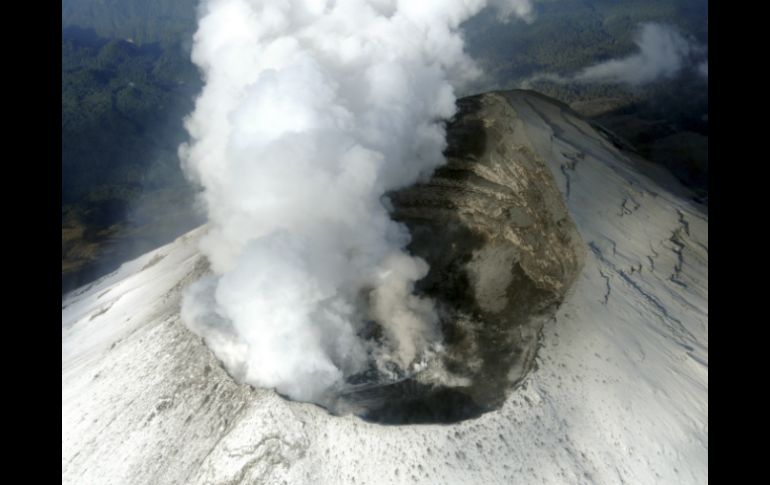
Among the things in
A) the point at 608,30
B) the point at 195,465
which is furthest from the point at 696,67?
the point at 195,465

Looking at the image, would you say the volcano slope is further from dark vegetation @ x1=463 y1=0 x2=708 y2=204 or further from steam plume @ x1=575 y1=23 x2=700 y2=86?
steam plume @ x1=575 y1=23 x2=700 y2=86

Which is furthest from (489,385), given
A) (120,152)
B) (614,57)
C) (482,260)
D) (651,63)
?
(614,57)

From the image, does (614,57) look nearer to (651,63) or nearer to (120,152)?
(651,63)

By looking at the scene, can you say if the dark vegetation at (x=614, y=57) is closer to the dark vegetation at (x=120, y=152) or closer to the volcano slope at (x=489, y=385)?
the volcano slope at (x=489, y=385)

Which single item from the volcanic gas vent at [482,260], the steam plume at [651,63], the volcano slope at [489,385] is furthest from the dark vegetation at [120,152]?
the steam plume at [651,63]

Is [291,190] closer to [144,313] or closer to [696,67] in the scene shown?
[144,313]
